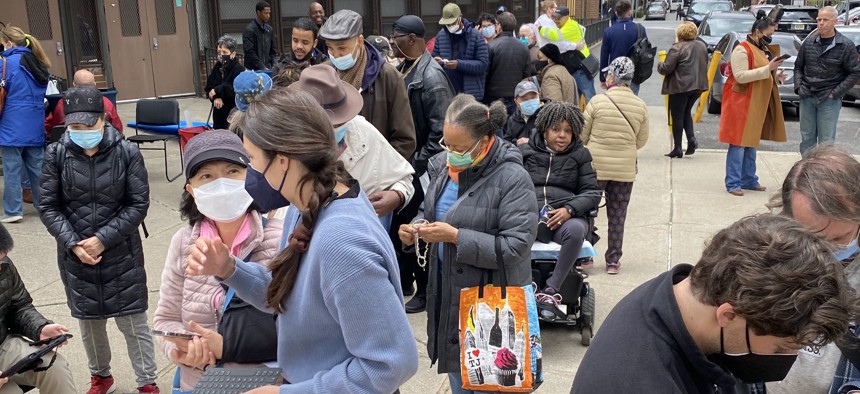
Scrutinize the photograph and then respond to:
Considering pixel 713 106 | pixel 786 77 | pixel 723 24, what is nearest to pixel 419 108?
pixel 786 77

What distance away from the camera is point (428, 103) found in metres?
5.86

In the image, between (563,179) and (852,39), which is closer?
(563,179)

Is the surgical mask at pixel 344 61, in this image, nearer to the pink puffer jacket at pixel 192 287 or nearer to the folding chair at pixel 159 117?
the pink puffer jacket at pixel 192 287

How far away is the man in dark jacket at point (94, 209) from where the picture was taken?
4.61 metres

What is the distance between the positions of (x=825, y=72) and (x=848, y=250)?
23.0 feet

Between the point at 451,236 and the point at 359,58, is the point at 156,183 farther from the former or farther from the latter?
the point at 451,236

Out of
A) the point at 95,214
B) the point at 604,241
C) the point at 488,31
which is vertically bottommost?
the point at 604,241

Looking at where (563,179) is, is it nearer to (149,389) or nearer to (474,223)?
(474,223)

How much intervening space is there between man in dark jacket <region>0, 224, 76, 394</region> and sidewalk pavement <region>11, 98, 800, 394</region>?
2.98ft

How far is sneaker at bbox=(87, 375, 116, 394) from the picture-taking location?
4.91 meters

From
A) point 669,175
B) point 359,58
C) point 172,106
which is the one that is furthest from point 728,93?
point 172,106

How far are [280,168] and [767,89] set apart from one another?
26.3ft

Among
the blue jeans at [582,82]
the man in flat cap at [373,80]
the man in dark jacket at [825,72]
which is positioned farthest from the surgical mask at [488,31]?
the man in flat cap at [373,80]

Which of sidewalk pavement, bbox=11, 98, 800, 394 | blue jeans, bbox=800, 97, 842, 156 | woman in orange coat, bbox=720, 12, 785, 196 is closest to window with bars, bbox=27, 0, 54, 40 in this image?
sidewalk pavement, bbox=11, 98, 800, 394
